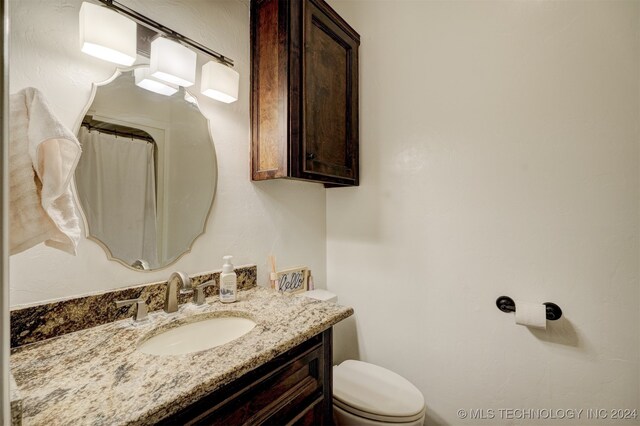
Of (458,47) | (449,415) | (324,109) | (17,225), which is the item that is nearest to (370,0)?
(458,47)

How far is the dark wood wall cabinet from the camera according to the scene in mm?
1172

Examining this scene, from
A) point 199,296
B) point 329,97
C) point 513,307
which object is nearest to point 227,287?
point 199,296

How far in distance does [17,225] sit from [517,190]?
5.06 ft

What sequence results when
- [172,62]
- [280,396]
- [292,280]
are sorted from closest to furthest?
[280,396], [172,62], [292,280]

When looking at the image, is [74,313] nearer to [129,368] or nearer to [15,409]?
[129,368]

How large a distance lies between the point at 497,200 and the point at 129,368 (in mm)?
1388

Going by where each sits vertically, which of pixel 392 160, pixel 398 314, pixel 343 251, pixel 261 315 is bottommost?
pixel 398 314

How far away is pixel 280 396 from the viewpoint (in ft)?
2.54

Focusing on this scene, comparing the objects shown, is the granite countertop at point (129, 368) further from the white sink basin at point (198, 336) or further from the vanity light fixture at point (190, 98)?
the vanity light fixture at point (190, 98)

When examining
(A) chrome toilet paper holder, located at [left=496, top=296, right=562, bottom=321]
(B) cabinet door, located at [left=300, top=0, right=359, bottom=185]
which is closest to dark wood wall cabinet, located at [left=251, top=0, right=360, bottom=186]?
(B) cabinet door, located at [left=300, top=0, right=359, bottom=185]

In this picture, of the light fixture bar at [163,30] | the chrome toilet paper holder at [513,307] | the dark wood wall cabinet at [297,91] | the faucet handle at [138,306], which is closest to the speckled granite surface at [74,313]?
the faucet handle at [138,306]

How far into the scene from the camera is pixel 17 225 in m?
0.53

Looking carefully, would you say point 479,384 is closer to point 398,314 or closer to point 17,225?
point 398,314

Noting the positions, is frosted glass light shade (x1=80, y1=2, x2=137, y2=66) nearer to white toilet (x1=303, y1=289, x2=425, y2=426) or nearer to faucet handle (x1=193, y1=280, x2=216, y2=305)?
faucet handle (x1=193, y1=280, x2=216, y2=305)
